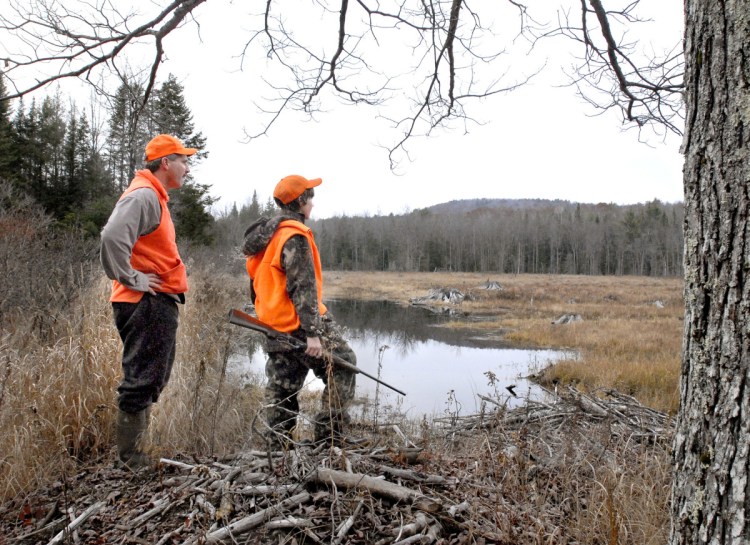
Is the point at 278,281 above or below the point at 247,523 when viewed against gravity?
above

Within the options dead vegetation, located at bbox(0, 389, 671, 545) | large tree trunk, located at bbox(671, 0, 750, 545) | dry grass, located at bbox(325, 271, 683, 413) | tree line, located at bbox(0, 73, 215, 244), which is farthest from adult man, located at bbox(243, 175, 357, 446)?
tree line, located at bbox(0, 73, 215, 244)

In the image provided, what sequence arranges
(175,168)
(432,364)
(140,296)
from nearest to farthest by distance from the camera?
(140,296) < (175,168) < (432,364)

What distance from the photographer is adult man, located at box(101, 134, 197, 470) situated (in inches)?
120

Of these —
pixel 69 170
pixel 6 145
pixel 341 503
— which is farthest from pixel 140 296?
pixel 69 170

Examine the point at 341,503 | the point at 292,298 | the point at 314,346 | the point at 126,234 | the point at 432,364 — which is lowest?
the point at 432,364

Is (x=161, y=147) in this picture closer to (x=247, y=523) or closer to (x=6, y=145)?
(x=247, y=523)

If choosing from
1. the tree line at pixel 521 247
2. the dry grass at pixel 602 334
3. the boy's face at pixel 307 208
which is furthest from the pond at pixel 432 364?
the tree line at pixel 521 247

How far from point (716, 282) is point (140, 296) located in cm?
292

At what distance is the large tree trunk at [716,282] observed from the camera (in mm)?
1445

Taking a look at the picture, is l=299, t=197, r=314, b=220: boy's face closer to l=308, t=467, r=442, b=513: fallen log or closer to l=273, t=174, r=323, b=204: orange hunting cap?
l=273, t=174, r=323, b=204: orange hunting cap

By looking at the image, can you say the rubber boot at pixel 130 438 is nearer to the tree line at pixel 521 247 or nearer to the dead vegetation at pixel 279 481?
the dead vegetation at pixel 279 481

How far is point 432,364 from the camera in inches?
540

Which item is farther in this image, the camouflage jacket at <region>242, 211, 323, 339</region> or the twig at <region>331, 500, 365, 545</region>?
the camouflage jacket at <region>242, 211, 323, 339</region>

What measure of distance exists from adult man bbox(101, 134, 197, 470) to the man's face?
0.08m
